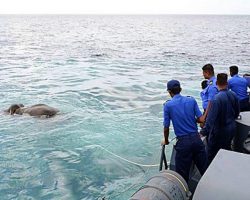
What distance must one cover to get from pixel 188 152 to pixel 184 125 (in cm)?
47

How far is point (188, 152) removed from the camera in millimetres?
6117

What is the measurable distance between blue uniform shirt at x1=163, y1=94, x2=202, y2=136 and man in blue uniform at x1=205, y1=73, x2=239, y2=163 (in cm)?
59

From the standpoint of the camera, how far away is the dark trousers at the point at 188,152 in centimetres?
612

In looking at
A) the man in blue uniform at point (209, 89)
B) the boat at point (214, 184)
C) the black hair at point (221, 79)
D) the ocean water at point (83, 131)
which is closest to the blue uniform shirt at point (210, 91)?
the man in blue uniform at point (209, 89)

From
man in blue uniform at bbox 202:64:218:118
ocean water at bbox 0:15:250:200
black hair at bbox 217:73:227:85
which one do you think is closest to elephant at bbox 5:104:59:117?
ocean water at bbox 0:15:250:200

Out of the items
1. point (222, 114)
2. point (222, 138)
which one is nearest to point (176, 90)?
point (222, 114)

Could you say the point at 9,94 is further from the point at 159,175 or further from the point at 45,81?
the point at 159,175

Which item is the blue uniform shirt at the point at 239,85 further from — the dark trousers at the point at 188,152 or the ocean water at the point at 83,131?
the dark trousers at the point at 188,152

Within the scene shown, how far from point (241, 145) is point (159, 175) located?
2.92 meters

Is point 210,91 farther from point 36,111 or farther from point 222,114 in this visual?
point 36,111

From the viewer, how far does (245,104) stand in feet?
31.5

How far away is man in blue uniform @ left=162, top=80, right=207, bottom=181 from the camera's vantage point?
241 inches

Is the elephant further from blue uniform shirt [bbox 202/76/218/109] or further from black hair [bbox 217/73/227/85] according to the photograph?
black hair [bbox 217/73/227/85]

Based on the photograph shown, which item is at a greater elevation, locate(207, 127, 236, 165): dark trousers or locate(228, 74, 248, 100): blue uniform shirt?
locate(228, 74, 248, 100): blue uniform shirt
